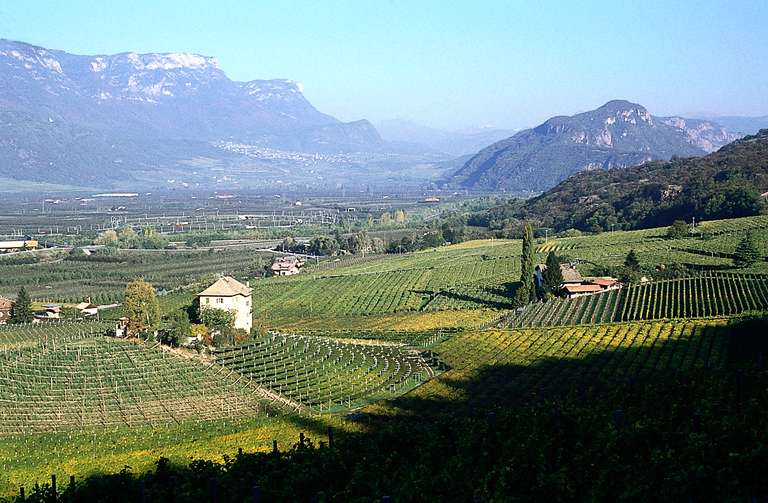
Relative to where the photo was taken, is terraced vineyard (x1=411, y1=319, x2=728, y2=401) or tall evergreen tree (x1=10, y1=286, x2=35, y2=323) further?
tall evergreen tree (x1=10, y1=286, x2=35, y2=323)

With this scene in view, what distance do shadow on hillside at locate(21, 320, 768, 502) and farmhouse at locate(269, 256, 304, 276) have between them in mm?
57985

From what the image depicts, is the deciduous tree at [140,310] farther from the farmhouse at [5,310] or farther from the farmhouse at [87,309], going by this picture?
the farmhouse at [87,309]

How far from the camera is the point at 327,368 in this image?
31.5m

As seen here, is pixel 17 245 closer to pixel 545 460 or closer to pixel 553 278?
pixel 553 278

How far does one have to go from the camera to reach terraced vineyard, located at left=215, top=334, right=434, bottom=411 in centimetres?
2800

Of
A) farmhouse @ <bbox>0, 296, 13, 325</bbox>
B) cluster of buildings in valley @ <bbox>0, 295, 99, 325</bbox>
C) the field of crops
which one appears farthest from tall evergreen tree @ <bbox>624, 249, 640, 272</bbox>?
farmhouse @ <bbox>0, 296, 13, 325</bbox>

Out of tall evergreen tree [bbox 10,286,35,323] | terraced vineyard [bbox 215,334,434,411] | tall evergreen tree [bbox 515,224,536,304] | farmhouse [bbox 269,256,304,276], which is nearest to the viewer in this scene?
terraced vineyard [bbox 215,334,434,411]

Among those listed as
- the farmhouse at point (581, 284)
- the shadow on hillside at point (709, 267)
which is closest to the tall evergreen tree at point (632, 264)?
the farmhouse at point (581, 284)

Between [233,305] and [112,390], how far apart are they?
45.8ft

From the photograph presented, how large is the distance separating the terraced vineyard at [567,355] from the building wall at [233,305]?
10.5m

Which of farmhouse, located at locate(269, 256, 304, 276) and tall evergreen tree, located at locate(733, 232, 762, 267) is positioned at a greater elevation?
tall evergreen tree, located at locate(733, 232, 762, 267)

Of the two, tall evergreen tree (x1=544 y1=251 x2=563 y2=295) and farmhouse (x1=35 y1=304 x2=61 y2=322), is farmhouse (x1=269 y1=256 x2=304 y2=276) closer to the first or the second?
farmhouse (x1=35 y1=304 x2=61 y2=322)

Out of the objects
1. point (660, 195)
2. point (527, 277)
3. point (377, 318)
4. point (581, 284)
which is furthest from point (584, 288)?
point (660, 195)

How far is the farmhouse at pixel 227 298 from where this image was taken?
41.3 metres
